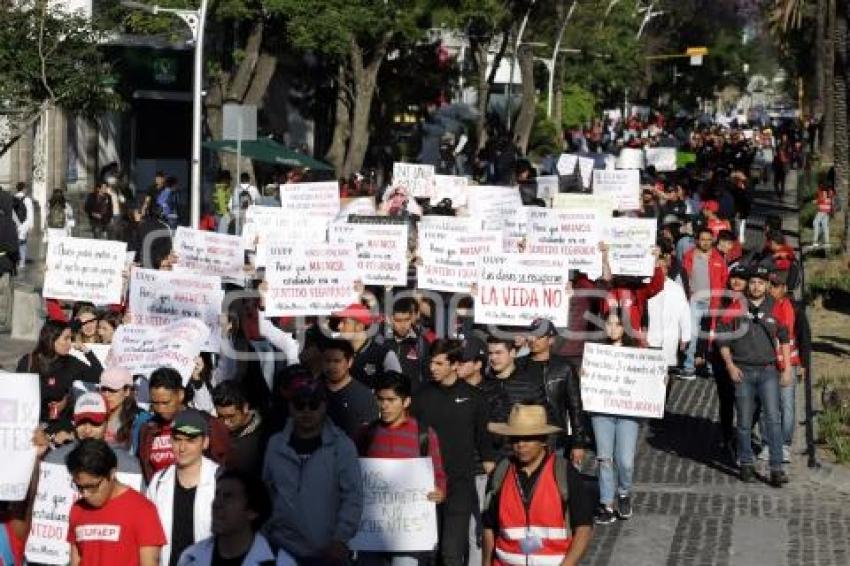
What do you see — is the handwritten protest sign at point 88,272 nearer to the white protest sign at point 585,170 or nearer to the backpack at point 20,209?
the backpack at point 20,209

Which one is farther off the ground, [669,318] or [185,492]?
[669,318]

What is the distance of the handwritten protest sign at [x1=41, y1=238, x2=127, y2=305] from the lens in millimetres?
16016

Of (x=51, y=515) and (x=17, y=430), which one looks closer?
(x=51, y=515)

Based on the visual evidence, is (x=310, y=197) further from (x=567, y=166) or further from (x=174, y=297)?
(x=567, y=166)

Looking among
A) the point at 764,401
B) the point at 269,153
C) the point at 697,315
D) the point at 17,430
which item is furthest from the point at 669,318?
the point at 269,153

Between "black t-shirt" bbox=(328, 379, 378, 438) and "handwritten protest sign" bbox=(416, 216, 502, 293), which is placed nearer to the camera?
"black t-shirt" bbox=(328, 379, 378, 438)

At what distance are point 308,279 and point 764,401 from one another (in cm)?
336

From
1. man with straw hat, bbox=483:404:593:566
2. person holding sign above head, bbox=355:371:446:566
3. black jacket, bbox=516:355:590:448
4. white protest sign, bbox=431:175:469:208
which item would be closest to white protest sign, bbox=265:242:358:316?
black jacket, bbox=516:355:590:448

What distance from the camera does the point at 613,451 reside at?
46.0 feet

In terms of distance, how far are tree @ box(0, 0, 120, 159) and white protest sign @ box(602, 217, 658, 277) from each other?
9.92 metres

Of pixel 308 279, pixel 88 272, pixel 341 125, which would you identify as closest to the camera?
pixel 308 279

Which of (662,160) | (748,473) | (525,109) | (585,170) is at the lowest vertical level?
(748,473)

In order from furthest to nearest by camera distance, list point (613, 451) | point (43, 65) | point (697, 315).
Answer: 1. point (43, 65)
2. point (697, 315)
3. point (613, 451)

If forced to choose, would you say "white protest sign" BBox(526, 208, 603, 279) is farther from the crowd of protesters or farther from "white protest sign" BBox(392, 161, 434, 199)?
"white protest sign" BBox(392, 161, 434, 199)
